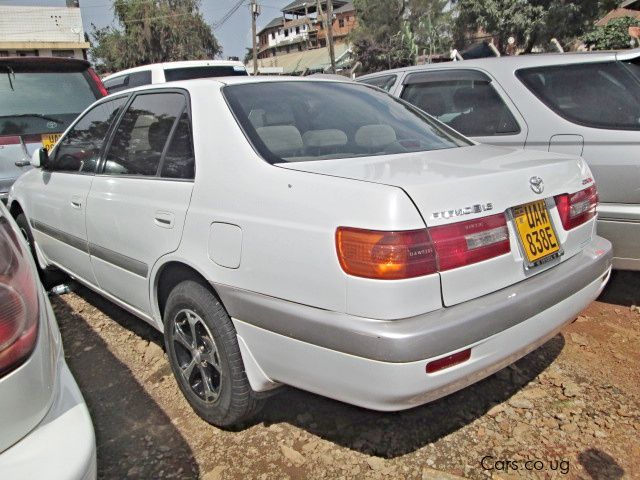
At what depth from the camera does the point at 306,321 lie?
69.7 inches

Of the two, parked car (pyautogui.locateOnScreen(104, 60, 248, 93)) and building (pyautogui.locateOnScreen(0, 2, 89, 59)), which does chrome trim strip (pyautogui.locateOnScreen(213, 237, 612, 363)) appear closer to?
parked car (pyautogui.locateOnScreen(104, 60, 248, 93))

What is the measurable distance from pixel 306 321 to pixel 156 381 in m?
1.47

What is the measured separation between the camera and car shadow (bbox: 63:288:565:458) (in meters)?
2.27

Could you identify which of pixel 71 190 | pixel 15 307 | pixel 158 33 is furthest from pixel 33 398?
pixel 158 33

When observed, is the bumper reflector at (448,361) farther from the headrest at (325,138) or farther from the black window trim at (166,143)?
the black window trim at (166,143)

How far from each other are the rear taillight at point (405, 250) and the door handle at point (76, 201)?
2.07m

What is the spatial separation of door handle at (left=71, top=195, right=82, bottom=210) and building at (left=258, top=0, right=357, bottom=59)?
57859 millimetres

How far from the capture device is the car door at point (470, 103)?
3719mm

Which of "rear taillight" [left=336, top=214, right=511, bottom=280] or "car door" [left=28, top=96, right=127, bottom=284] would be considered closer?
"rear taillight" [left=336, top=214, right=511, bottom=280]

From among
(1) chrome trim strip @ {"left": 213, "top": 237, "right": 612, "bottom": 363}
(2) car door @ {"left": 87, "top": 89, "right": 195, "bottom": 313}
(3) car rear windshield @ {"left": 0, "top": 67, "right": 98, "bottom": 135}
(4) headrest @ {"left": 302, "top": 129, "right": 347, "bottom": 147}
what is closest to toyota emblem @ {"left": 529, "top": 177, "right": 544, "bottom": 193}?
(1) chrome trim strip @ {"left": 213, "top": 237, "right": 612, "bottom": 363}

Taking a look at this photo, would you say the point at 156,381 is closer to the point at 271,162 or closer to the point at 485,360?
the point at 271,162

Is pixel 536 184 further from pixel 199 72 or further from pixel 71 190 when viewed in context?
pixel 199 72

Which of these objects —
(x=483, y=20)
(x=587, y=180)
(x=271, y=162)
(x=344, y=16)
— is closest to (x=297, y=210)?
(x=271, y=162)

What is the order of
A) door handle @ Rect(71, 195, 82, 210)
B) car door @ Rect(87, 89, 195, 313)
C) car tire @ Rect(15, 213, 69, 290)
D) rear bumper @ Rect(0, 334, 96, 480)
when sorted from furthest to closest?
car tire @ Rect(15, 213, 69, 290) → door handle @ Rect(71, 195, 82, 210) → car door @ Rect(87, 89, 195, 313) → rear bumper @ Rect(0, 334, 96, 480)
